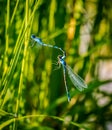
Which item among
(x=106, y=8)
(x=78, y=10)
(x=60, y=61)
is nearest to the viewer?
(x=60, y=61)

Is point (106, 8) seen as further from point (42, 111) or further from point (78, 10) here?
point (42, 111)

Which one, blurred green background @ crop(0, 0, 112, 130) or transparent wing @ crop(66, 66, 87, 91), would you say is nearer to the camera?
transparent wing @ crop(66, 66, 87, 91)

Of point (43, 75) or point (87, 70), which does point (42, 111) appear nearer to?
point (43, 75)

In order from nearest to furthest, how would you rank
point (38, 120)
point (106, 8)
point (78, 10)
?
point (38, 120) → point (78, 10) → point (106, 8)

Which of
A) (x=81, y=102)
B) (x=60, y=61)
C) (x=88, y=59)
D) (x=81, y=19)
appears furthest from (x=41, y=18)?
(x=60, y=61)

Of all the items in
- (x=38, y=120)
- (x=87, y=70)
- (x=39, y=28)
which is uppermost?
(x=39, y=28)

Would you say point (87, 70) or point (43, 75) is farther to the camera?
point (87, 70)

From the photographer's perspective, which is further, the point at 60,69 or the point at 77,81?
the point at 60,69

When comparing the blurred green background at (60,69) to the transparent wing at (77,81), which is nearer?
the transparent wing at (77,81)

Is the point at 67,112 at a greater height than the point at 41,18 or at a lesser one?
lesser
